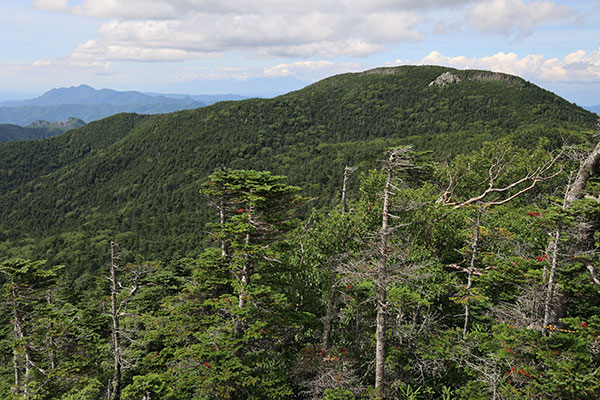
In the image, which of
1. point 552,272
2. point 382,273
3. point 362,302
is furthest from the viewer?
point 362,302

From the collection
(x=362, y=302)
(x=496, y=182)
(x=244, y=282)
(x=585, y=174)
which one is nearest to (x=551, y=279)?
(x=585, y=174)

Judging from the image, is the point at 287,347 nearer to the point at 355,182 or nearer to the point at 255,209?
the point at 255,209

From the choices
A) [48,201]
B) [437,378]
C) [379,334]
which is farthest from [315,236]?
[48,201]

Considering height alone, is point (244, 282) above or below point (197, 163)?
above

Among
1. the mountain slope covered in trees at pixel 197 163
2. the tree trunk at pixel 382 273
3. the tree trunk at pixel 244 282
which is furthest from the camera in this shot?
the mountain slope covered in trees at pixel 197 163

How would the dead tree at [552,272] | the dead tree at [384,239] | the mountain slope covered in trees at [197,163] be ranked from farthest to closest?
the mountain slope covered in trees at [197,163]
the dead tree at [384,239]
the dead tree at [552,272]

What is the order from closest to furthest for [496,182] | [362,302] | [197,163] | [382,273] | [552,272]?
[552,272] → [382,273] → [362,302] → [496,182] → [197,163]

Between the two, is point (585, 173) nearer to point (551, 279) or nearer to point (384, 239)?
point (551, 279)

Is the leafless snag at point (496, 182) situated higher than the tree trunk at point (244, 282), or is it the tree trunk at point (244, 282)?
the leafless snag at point (496, 182)

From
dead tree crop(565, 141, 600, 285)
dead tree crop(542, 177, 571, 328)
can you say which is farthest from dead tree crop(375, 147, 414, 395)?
dead tree crop(565, 141, 600, 285)

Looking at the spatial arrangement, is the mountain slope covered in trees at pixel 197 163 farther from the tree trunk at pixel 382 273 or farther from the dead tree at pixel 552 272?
the dead tree at pixel 552 272

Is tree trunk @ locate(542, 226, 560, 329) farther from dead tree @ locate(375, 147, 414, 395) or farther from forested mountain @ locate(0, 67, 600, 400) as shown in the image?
dead tree @ locate(375, 147, 414, 395)

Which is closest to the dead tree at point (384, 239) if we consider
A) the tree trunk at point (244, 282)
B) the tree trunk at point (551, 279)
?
the tree trunk at point (551, 279)

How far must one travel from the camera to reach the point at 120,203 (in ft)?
542
